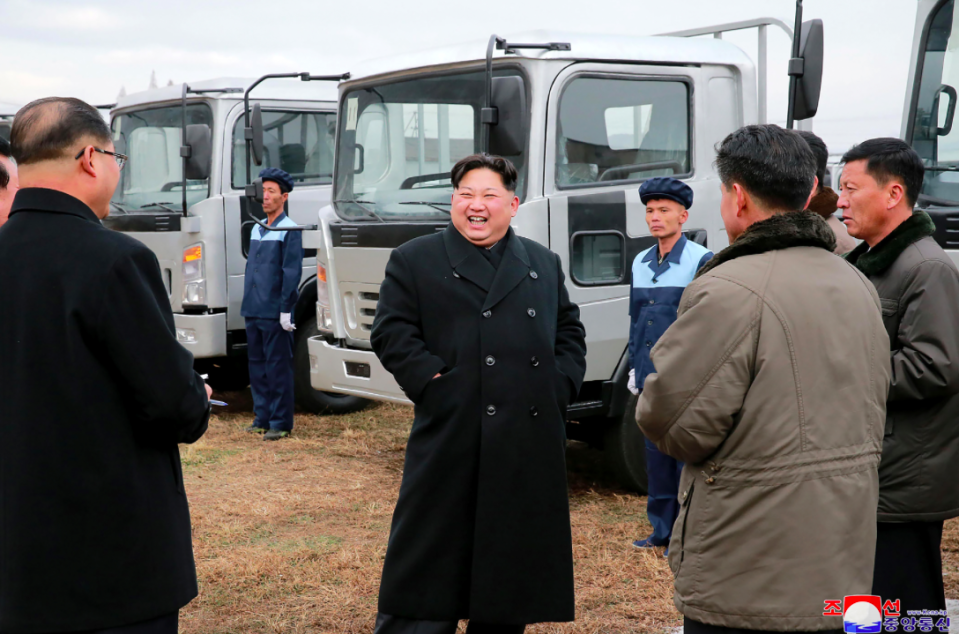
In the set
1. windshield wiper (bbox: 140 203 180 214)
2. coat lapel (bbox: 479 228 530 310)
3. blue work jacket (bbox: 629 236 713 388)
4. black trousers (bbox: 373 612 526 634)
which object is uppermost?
windshield wiper (bbox: 140 203 180 214)

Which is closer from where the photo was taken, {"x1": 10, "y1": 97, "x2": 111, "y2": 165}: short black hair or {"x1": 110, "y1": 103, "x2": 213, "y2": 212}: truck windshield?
{"x1": 10, "y1": 97, "x2": 111, "y2": 165}: short black hair

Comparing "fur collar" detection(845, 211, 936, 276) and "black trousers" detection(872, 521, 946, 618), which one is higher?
"fur collar" detection(845, 211, 936, 276)

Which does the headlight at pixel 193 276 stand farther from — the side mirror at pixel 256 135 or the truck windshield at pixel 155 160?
the side mirror at pixel 256 135

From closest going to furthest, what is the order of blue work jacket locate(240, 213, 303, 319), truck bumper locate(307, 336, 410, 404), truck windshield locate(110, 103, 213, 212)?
1. truck bumper locate(307, 336, 410, 404)
2. blue work jacket locate(240, 213, 303, 319)
3. truck windshield locate(110, 103, 213, 212)

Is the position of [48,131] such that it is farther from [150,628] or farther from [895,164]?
[895,164]

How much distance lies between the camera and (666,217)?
15.9ft

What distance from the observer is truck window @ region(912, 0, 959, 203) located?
16.1ft

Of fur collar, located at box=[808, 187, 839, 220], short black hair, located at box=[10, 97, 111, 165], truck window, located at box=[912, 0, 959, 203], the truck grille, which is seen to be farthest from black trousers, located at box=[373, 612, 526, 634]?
the truck grille

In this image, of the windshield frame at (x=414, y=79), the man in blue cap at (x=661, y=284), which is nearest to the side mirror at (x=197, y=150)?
the windshield frame at (x=414, y=79)

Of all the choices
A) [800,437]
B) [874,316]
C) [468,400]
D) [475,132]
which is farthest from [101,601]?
[475,132]

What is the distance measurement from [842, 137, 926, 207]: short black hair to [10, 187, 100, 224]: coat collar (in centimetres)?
227

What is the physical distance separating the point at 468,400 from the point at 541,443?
272 millimetres

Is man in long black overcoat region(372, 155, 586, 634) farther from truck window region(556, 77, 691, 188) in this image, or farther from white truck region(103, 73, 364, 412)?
white truck region(103, 73, 364, 412)

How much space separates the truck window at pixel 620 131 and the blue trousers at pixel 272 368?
3.14 m
